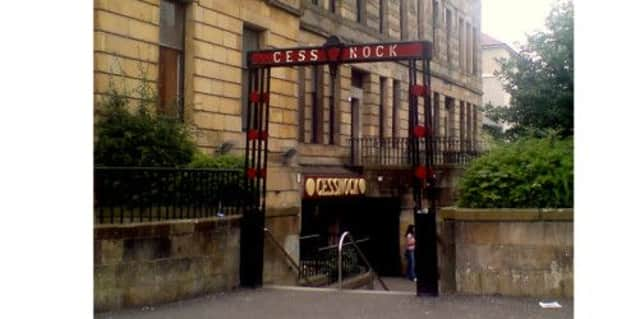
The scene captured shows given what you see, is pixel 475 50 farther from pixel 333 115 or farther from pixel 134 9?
pixel 134 9

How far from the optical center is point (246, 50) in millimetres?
18672

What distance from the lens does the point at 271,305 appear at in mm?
10234

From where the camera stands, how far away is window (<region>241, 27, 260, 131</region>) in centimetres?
1827

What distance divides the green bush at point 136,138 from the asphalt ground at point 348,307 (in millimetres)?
3052

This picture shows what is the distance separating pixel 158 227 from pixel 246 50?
9.11 meters

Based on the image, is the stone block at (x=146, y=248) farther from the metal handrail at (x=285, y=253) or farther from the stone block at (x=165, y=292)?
the metal handrail at (x=285, y=253)

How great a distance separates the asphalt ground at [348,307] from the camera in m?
9.38

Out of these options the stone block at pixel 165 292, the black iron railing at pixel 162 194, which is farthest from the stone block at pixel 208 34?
the stone block at pixel 165 292

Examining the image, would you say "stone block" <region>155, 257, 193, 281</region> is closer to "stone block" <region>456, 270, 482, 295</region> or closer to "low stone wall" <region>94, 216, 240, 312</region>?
"low stone wall" <region>94, 216, 240, 312</region>

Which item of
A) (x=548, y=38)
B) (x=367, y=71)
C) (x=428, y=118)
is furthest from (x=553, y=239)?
(x=367, y=71)

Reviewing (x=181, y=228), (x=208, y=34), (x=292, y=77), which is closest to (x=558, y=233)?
(x=181, y=228)
